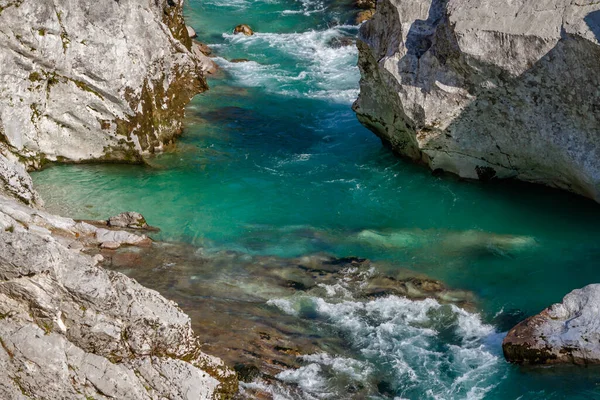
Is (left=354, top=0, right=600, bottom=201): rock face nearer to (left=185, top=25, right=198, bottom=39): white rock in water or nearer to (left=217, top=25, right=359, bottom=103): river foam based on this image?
(left=217, top=25, right=359, bottom=103): river foam

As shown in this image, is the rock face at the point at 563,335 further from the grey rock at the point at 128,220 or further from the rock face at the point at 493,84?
the grey rock at the point at 128,220

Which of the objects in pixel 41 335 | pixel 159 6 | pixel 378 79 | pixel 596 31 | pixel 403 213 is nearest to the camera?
pixel 41 335

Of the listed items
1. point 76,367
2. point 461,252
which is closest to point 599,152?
point 461,252

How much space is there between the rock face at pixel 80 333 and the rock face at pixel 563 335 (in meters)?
5.97

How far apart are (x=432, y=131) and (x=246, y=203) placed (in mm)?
5389

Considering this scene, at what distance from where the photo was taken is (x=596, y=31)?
18.1 meters

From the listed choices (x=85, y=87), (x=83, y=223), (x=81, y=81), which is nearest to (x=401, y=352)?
(x=83, y=223)

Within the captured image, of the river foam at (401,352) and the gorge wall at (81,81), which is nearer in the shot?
the river foam at (401,352)

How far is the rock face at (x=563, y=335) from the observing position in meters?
14.3

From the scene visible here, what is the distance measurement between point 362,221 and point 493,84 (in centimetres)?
481

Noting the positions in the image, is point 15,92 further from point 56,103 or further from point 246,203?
point 246,203

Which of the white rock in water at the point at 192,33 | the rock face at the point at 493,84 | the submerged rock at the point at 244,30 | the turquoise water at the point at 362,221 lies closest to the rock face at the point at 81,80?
the turquoise water at the point at 362,221

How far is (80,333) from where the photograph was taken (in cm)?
1188

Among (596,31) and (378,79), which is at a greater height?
(596,31)
